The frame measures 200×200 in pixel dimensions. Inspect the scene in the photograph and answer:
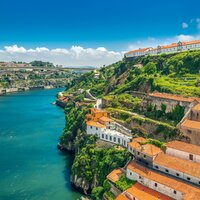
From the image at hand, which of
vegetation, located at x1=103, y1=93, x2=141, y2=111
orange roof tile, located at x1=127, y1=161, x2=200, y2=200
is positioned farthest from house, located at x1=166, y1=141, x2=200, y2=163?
vegetation, located at x1=103, y1=93, x2=141, y2=111

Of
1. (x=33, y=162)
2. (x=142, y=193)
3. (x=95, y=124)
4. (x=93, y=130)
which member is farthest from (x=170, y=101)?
(x=33, y=162)

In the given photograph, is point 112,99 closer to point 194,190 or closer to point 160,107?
point 160,107

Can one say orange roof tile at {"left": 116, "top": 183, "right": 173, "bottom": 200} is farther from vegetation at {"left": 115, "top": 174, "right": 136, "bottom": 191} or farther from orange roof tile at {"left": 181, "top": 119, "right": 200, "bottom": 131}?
orange roof tile at {"left": 181, "top": 119, "right": 200, "bottom": 131}

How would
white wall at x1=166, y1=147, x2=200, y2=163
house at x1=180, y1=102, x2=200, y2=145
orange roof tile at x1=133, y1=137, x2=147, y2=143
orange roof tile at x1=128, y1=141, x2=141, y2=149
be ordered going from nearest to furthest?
white wall at x1=166, y1=147, x2=200, y2=163 → house at x1=180, y1=102, x2=200, y2=145 → orange roof tile at x1=128, y1=141, x2=141, y2=149 → orange roof tile at x1=133, y1=137, x2=147, y2=143

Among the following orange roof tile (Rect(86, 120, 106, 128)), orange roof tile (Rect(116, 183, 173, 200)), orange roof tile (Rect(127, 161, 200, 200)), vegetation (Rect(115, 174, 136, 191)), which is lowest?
vegetation (Rect(115, 174, 136, 191))

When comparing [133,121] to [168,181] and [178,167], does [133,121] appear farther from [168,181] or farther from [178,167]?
[168,181]

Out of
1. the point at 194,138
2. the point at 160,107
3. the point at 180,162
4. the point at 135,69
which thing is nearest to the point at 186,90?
the point at 160,107

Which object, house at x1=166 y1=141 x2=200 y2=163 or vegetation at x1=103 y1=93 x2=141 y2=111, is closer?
house at x1=166 y1=141 x2=200 y2=163

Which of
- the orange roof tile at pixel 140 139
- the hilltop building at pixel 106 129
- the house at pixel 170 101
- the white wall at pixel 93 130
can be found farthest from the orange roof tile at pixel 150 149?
the white wall at pixel 93 130
